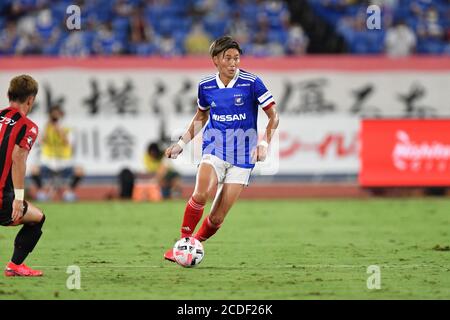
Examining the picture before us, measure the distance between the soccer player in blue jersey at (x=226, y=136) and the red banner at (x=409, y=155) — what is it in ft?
36.6

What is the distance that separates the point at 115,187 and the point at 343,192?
18.1 ft

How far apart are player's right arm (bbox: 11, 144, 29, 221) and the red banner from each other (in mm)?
13398

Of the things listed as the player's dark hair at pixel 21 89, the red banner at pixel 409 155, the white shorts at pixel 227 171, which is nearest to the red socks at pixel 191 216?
the white shorts at pixel 227 171

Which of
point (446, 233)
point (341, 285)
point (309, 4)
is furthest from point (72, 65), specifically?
point (341, 285)

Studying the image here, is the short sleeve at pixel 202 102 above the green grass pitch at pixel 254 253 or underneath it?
above

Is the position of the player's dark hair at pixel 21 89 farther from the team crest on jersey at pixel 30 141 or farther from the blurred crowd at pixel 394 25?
the blurred crowd at pixel 394 25

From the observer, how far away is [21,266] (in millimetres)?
9984

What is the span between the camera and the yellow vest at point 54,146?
21.9 m

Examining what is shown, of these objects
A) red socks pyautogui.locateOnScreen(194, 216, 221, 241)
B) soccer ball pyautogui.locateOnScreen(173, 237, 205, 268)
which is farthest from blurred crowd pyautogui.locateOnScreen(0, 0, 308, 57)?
soccer ball pyautogui.locateOnScreen(173, 237, 205, 268)

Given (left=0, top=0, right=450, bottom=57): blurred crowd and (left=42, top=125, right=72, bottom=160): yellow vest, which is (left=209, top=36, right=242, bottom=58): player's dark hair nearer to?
(left=42, top=125, right=72, bottom=160): yellow vest

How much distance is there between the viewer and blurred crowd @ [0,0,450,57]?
81.0ft

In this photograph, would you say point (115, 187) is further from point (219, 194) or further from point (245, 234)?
point (219, 194)

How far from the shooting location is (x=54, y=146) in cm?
2195
